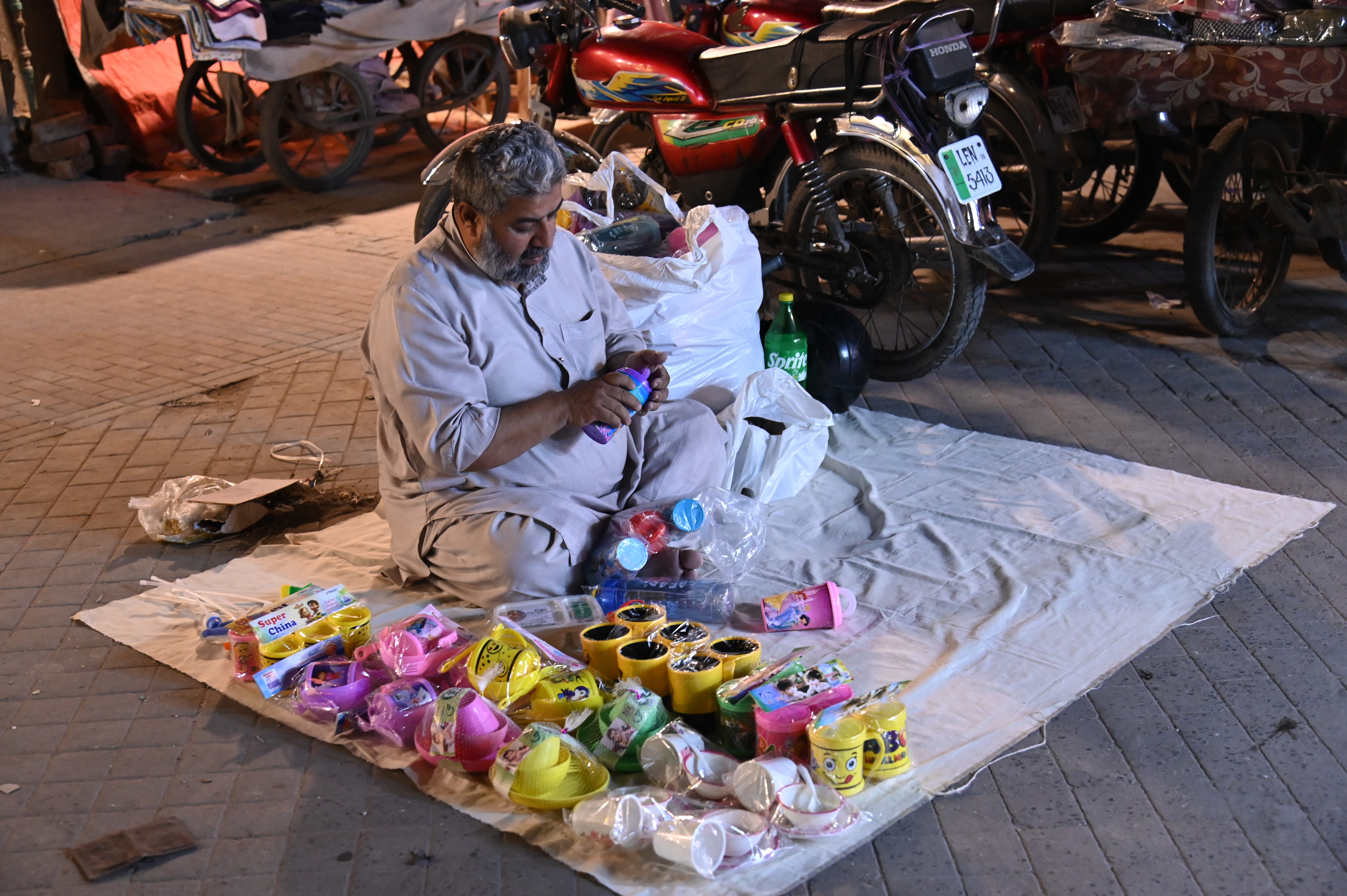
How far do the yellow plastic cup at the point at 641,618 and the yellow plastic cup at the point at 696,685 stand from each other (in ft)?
0.71

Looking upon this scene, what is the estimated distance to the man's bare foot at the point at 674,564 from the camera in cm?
328

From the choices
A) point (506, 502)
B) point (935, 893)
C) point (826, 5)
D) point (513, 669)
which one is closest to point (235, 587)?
point (506, 502)

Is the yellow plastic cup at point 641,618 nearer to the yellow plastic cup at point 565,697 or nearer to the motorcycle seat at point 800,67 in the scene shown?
the yellow plastic cup at point 565,697

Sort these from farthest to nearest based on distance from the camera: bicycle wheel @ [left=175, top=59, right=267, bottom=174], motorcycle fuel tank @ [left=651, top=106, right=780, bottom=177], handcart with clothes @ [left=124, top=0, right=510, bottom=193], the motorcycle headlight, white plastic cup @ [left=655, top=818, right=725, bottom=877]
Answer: bicycle wheel @ [left=175, top=59, right=267, bottom=174]
handcart with clothes @ [left=124, top=0, right=510, bottom=193]
motorcycle fuel tank @ [left=651, top=106, right=780, bottom=177]
the motorcycle headlight
white plastic cup @ [left=655, top=818, right=725, bottom=877]

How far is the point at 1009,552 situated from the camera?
11.2 feet

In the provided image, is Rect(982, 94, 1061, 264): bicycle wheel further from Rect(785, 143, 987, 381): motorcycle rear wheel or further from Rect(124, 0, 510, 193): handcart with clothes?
Rect(124, 0, 510, 193): handcart with clothes

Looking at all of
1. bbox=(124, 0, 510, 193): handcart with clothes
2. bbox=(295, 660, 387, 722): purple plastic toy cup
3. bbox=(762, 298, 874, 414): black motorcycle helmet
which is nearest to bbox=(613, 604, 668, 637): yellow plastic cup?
bbox=(295, 660, 387, 722): purple plastic toy cup

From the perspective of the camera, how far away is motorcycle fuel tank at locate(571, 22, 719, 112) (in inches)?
188

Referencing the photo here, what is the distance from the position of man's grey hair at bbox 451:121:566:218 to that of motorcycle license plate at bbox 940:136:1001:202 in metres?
1.72

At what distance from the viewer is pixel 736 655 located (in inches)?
107

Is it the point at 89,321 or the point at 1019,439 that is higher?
the point at 1019,439

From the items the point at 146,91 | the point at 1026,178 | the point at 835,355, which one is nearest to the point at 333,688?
the point at 835,355

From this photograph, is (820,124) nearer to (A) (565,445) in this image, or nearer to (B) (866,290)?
(B) (866,290)

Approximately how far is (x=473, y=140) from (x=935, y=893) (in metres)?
1.95
